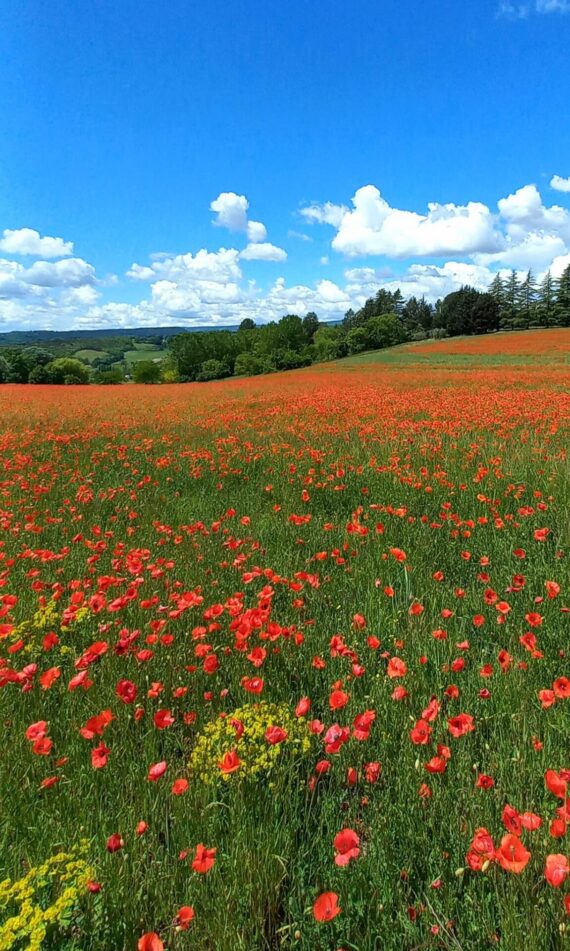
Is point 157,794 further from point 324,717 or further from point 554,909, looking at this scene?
point 554,909

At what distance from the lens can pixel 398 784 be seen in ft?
6.20

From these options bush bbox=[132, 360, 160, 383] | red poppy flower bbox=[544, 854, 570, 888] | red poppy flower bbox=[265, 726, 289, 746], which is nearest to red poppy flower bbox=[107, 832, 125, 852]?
red poppy flower bbox=[265, 726, 289, 746]

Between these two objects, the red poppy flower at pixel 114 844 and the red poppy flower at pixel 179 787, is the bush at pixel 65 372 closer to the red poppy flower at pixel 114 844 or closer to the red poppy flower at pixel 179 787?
the red poppy flower at pixel 179 787

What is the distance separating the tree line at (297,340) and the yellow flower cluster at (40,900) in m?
70.3

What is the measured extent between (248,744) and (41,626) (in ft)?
5.63

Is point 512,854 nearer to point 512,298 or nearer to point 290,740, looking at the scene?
point 290,740

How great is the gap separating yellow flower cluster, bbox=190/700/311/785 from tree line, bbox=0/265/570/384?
70.0 metres

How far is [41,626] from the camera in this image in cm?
295

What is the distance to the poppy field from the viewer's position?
1441 mm

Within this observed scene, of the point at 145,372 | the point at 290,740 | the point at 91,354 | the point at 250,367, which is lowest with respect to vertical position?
the point at 290,740

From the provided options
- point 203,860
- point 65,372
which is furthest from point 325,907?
point 65,372

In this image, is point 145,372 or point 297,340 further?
point 297,340

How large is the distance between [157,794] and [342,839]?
0.84 meters

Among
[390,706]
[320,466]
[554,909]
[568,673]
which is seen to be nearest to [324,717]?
[390,706]
